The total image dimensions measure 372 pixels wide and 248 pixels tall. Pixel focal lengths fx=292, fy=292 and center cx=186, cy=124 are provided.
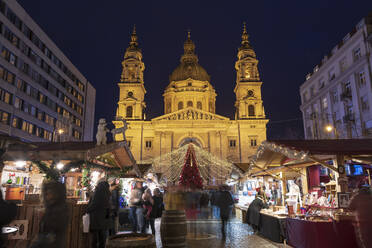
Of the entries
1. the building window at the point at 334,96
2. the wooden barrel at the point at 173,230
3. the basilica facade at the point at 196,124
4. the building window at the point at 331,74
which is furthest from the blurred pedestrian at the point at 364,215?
the basilica facade at the point at 196,124

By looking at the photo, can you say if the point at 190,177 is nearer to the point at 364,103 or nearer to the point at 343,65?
the point at 364,103

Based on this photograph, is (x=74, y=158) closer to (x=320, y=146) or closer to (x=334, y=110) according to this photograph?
(x=320, y=146)

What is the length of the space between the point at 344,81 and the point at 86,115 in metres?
45.3

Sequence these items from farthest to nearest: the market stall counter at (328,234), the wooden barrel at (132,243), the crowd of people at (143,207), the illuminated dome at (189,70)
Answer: the illuminated dome at (189,70), the crowd of people at (143,207), the market stall counter at (328,234), the wooden barrel at (132,243)

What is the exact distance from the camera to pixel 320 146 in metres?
9.51

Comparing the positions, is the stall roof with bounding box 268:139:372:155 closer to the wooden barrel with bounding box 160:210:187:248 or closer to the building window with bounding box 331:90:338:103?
the wooden barrel with bounding box 160:210:187:248

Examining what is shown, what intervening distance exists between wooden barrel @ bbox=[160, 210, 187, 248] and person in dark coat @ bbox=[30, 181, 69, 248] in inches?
107

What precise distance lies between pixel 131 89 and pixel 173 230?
46.9m

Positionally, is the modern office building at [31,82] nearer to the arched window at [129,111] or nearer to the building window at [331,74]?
the arched window at [129,111]

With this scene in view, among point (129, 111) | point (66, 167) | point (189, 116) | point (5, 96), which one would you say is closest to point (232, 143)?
point (189, 116)

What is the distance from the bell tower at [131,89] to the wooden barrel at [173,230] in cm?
4426

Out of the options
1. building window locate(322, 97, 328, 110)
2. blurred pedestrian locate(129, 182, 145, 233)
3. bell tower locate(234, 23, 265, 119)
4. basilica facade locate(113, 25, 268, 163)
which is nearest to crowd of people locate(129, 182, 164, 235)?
blurred pedestrian locate(129, 182, 145, 233)

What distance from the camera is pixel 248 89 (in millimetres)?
51688

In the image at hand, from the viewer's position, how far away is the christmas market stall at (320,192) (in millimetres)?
7711
